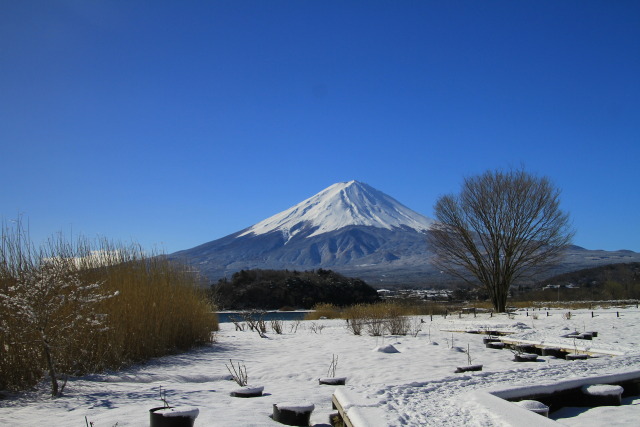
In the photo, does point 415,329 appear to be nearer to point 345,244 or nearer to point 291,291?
point 291,291

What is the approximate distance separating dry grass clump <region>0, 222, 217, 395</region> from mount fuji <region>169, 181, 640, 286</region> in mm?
93709

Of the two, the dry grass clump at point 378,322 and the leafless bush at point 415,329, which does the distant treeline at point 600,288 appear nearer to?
the leafless bush at point 415,329

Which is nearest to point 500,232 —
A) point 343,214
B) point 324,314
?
point 324,314

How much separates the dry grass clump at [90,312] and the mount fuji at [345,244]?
93709 millimetres

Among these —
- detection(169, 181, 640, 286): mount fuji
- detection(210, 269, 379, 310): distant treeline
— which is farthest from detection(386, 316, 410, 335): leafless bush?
detection(169, 181, 640, 286): mount fuji

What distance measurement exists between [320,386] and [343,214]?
168 metres

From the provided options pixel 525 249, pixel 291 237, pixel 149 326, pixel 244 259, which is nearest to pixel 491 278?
pixel 525 249

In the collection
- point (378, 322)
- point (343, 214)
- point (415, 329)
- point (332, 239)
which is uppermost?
point (343, 214)

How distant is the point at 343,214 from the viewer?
174500 mm

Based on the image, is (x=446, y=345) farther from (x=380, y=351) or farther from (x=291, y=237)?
(x=291, y=237)

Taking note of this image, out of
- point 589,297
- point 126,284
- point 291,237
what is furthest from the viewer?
point 291,237

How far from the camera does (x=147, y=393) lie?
5.86 metres

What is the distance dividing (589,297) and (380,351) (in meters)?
34.1

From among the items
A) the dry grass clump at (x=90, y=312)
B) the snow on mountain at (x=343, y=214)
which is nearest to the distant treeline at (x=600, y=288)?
the dry grass clump at (x=90, y=312)
